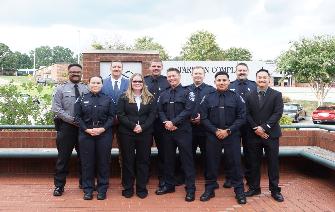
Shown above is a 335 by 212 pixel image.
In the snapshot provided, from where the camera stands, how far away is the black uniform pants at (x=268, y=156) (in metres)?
6.07

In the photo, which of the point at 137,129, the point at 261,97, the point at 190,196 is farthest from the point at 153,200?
the point at 261,97

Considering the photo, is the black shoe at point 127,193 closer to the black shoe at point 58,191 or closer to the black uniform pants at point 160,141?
the black uniform pants at point 160,141

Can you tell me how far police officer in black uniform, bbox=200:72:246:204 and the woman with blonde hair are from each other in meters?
0.77

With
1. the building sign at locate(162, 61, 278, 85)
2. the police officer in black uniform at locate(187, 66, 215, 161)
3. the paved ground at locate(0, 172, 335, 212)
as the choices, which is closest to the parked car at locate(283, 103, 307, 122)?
the building sign at locate(162, 61, 278, 85)

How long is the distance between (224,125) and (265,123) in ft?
1.82

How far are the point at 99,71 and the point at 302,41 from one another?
75.7ft

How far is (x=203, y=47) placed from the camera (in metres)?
47.4

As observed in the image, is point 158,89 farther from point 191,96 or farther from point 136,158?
point 136,158

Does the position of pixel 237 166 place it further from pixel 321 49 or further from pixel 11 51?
pixel 11 51

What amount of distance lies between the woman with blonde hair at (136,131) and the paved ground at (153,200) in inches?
11.0

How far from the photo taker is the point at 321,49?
2900 cm

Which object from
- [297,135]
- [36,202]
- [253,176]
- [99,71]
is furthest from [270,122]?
[99,71]

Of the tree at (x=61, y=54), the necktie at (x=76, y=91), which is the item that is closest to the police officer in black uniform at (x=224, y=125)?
the necktie at (x=76, y=91)

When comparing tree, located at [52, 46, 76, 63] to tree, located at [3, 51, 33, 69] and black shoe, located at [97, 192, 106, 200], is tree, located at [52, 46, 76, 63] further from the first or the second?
black shoe, located at [97, 192, 106, 200]
